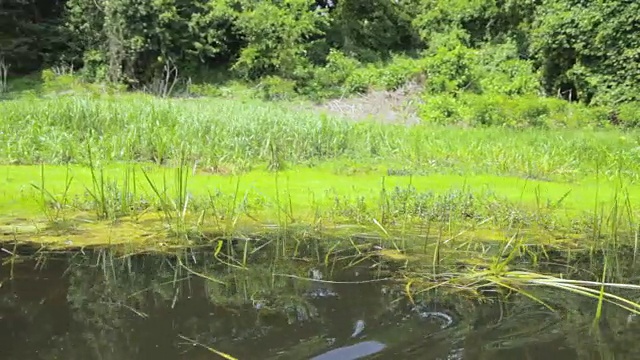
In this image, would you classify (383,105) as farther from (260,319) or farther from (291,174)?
(260,319)

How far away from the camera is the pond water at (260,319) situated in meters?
1.86

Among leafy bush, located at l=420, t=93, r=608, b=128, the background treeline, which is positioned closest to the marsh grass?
leafy bush, located at l=420, t=93, r=608, b=128

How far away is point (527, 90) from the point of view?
12070 mm

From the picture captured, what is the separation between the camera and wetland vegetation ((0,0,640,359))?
7.28 feet

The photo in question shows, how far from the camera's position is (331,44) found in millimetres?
15039

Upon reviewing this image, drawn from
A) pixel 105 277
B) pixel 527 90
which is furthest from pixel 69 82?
pixel 105 277

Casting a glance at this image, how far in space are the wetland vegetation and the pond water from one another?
0.5 inches

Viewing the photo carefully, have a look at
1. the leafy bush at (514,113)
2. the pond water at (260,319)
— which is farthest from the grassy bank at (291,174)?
the leafy bush at (514,113)

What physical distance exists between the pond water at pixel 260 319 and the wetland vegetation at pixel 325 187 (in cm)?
1

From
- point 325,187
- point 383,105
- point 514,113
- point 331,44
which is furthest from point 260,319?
point 331,44

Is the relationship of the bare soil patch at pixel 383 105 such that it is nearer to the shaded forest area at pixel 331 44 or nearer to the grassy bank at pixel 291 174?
the shaded forest area at pixel 331 44

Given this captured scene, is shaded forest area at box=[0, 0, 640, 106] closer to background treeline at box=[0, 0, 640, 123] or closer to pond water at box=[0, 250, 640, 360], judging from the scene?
background treeline at box=[0, 0, 640, 123]

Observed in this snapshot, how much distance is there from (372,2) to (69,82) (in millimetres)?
7839

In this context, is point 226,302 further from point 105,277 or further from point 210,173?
point 210,173
